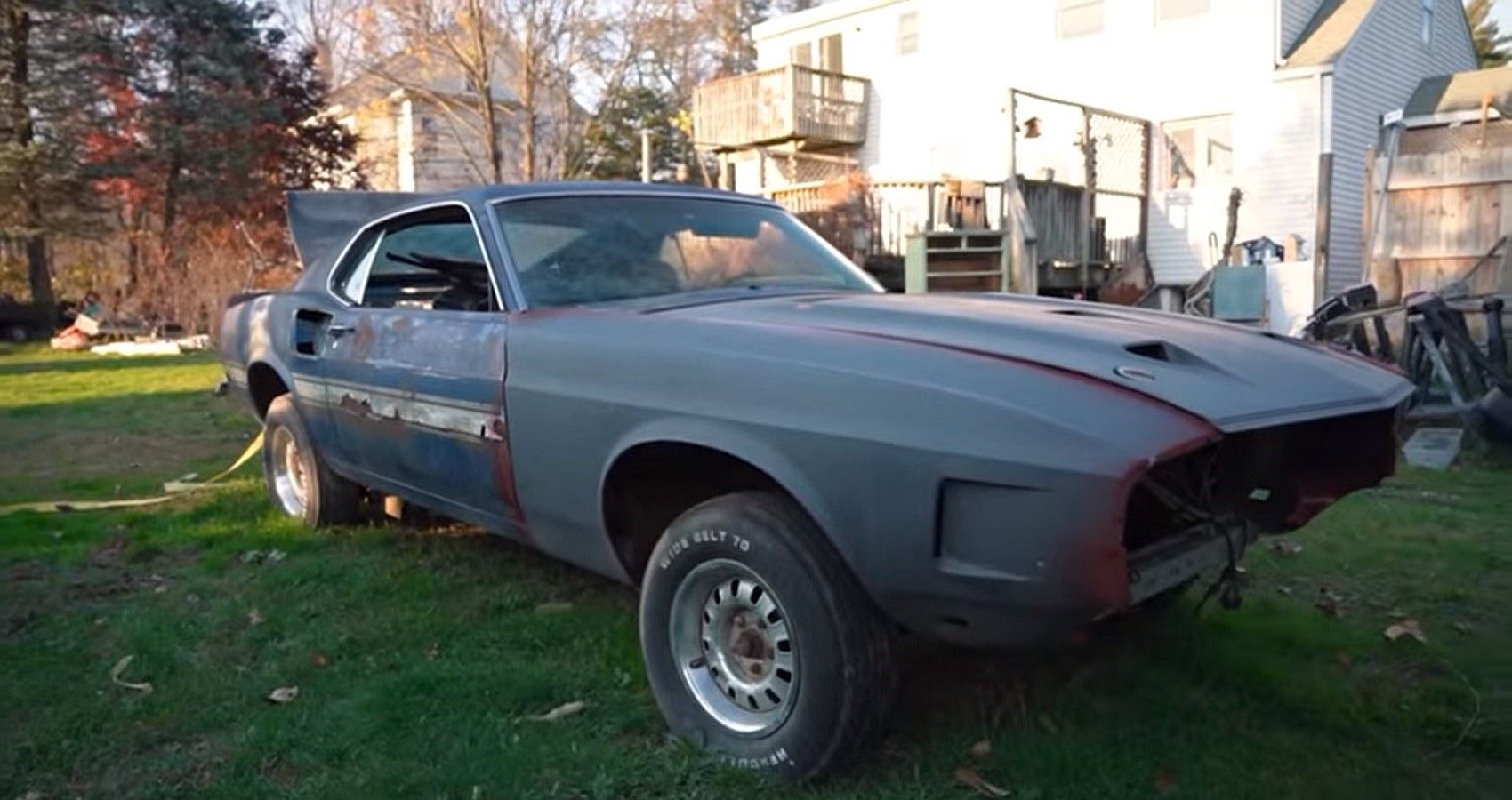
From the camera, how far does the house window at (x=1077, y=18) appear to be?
1825 cm

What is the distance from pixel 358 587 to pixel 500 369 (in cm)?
149

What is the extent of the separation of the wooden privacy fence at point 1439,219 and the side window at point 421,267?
8.12 metres

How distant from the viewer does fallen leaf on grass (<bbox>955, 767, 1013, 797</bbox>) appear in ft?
8.84

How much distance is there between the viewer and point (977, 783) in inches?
108

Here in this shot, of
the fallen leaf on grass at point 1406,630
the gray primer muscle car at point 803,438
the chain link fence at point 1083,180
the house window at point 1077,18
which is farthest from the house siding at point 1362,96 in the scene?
the gray primer muscle car at point 803,438

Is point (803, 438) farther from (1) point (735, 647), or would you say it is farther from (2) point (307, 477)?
(2) point (307, 477)

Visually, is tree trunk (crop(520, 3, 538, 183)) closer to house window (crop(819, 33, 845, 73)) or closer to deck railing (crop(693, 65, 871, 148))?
deck railing (crop(693, 65, 871, 148))

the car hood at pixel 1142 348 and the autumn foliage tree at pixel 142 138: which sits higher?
the autumn foliage tree at pixel 142 138

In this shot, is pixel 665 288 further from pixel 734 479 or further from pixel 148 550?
pixel 148 550

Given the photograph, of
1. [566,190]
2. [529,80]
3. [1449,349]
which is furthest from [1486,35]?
[566,190]

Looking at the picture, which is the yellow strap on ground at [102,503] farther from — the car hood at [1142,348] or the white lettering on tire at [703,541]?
the car hood at [1142,348]

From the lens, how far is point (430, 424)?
383 centimetres

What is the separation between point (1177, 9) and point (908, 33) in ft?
18.1

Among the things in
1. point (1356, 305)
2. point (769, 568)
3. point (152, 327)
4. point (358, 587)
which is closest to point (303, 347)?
point (358, 587)
